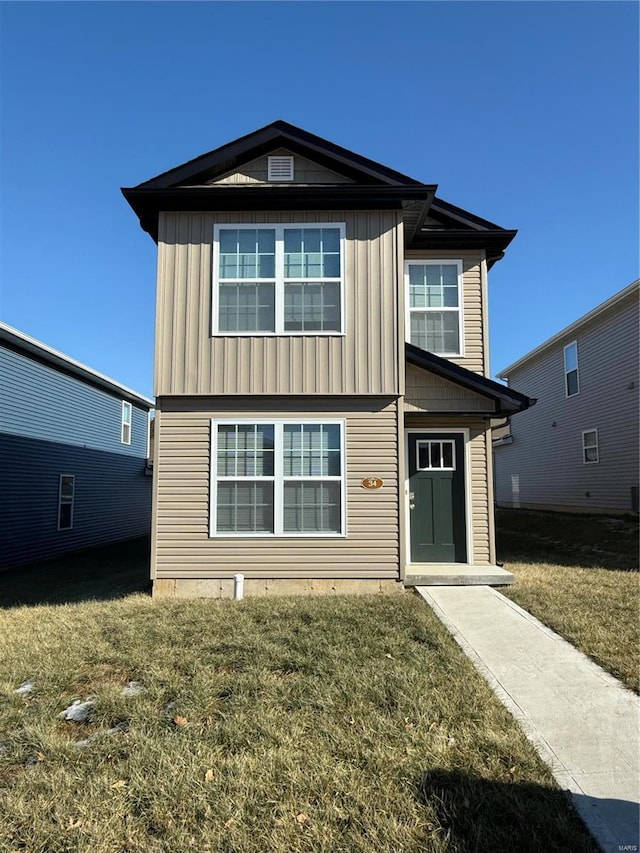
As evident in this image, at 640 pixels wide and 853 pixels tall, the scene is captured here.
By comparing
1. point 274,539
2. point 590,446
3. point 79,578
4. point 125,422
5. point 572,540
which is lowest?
point 79,578

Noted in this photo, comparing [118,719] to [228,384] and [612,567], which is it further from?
[612,567]

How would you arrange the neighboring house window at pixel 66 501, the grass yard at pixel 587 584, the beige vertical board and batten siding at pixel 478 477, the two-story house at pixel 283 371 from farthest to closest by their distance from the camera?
1. the neighboring house window at pixel 66 501
2. the beige vertical board and batten siding at pixel 478 477
3. the two-story house at pixel 283 371
4. the grass yard at pixel 587 584

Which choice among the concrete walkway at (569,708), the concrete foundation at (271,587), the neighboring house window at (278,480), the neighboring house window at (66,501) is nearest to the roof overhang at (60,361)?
the neighboring house window at (66,501)

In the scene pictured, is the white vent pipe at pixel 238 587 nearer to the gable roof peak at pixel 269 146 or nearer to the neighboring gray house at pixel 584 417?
the gable roof peak at pixel 269 146

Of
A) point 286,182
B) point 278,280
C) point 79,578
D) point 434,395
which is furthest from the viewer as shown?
point 79,578

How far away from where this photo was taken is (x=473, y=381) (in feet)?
26.6

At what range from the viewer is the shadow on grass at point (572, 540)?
9.69m

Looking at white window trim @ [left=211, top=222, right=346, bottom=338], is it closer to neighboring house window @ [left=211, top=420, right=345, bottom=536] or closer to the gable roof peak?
the gable roof peak

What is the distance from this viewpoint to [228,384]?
7.63m

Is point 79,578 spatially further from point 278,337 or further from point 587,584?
point 587,584

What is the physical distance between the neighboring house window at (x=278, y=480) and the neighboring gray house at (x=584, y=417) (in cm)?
1072

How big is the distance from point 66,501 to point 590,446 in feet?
50.1

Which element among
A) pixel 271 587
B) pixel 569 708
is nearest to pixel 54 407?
pixel 271 587

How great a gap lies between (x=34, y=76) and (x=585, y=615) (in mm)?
10866
